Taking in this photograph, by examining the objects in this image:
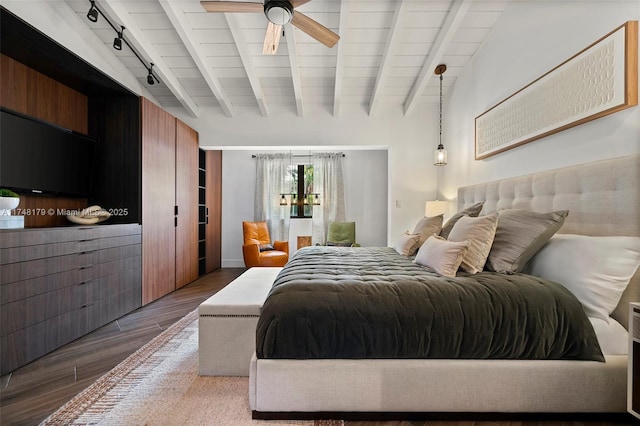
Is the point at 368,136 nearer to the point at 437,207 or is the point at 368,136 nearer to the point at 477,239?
the point at 437,207

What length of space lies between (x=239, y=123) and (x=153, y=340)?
331cm

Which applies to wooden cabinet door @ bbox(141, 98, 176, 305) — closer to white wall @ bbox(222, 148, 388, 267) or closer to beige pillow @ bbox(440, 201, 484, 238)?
white wall @ bbox(222, 148, 388, 267)

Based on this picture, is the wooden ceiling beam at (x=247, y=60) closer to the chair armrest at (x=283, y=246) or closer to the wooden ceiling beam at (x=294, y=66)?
the wooden ceiling beam at (x=294, y=66)

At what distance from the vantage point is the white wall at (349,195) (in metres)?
5.86

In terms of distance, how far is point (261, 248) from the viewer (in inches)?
Answer: 204

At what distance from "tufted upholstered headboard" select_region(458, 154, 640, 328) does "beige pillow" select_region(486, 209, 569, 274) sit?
221 millimetres

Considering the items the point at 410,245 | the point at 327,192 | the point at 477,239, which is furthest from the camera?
the point at 327,192

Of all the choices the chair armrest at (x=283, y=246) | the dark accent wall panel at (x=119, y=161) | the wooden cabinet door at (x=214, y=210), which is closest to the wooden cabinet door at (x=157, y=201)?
the dark accent wall panel at (x=119, y=161)

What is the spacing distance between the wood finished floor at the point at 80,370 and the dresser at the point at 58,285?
0.11 m

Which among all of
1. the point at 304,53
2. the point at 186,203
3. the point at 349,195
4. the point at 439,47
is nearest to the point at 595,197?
the point at 439,47

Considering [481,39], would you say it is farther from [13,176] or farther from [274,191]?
[13,176]

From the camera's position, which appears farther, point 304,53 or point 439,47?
point 304,53

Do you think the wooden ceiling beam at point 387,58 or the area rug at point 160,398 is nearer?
the area rug at point 160,398

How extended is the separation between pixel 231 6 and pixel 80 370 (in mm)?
2707
